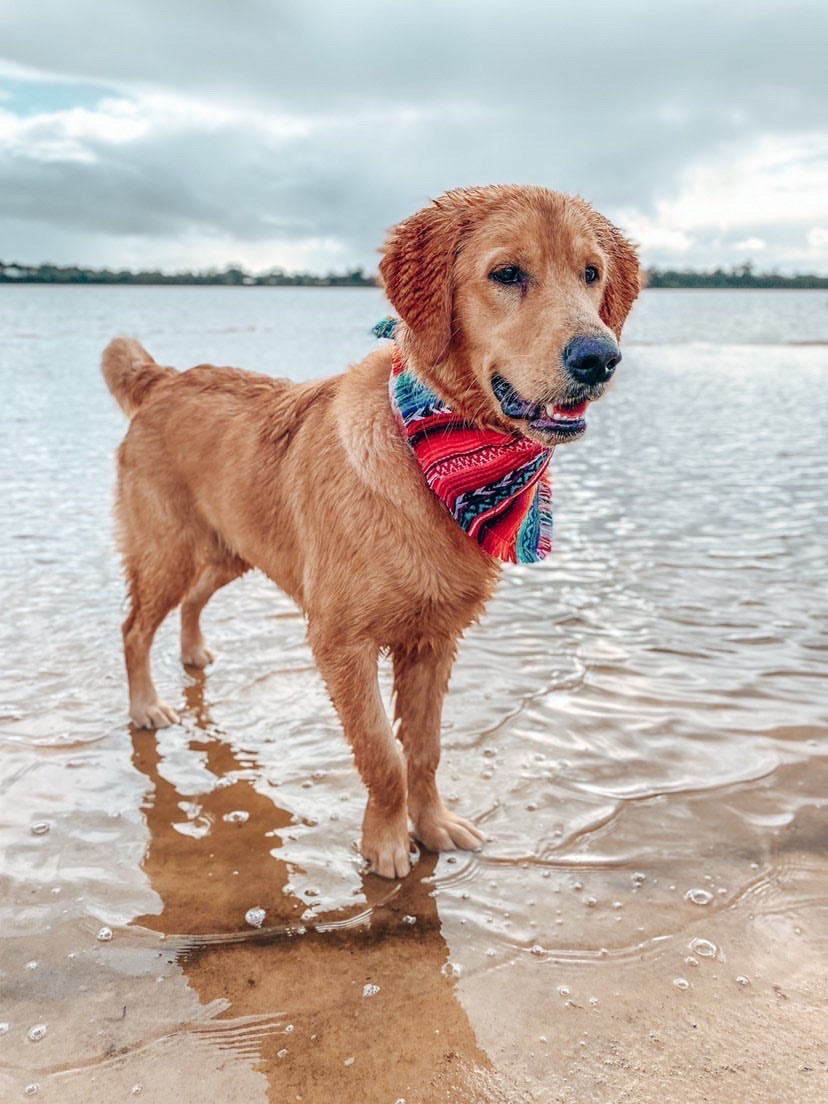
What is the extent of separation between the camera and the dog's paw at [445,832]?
3492 millimetres

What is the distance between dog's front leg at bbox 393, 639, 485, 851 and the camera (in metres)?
3.51

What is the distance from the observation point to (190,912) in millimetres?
3074

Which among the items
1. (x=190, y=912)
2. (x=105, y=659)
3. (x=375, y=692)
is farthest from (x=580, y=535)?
(x=190, y=912)

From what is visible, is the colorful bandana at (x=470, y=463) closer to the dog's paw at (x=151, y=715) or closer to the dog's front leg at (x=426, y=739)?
the dog's front leg at (x=426, y=739)

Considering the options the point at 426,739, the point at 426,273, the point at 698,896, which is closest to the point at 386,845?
the point at 426,739

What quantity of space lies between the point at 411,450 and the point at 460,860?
1.57 metres

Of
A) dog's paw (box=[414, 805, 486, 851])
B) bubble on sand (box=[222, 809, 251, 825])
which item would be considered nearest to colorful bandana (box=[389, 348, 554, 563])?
dog's paw (box=[414, 805, 486, 851])

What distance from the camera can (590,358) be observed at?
104 inches

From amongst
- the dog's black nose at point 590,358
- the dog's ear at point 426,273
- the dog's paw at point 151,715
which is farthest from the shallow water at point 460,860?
the dog's ear at point 426,273

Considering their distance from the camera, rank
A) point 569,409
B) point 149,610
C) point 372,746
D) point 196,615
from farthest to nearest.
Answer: point 196,615, point 149,610, point 372,746, point 569,409

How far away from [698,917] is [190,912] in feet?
5.68

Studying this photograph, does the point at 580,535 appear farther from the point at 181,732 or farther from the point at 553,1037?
the point at 553,1037

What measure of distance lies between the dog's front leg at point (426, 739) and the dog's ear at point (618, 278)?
1395mm

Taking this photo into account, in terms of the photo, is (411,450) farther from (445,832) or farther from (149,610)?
(149,610)
